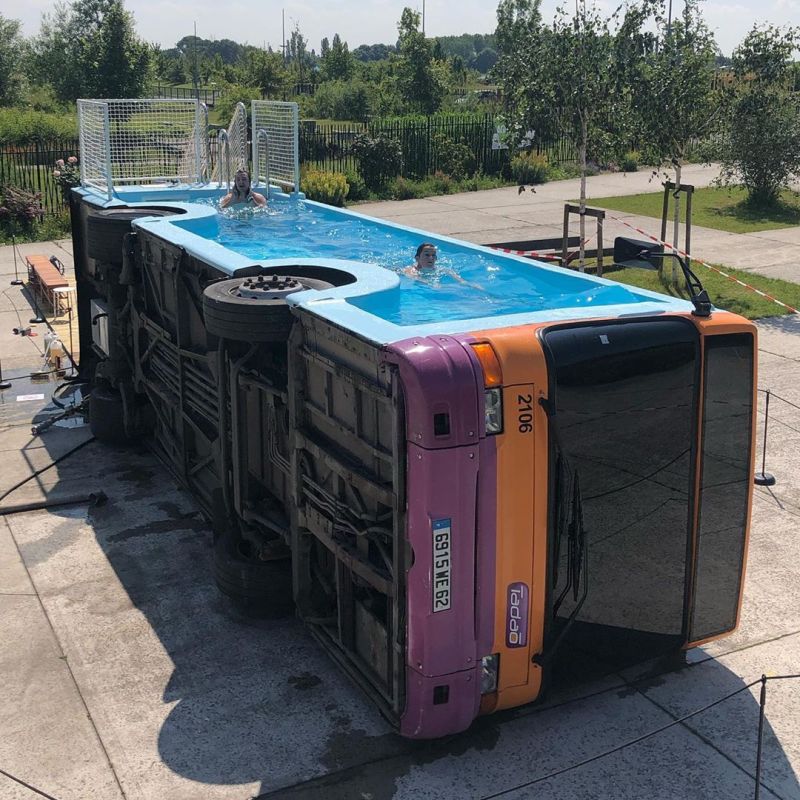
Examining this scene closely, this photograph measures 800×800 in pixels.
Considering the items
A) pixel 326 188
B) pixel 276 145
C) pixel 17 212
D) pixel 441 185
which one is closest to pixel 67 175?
pixel 17 212

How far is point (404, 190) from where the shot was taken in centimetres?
2814

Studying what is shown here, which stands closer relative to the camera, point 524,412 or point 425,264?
point 524,412

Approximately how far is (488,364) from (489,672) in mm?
1586

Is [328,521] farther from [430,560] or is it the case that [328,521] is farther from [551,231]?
[551,231]

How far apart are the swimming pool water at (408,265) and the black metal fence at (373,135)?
15301 millimetres

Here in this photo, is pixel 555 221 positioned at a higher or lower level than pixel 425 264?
lower

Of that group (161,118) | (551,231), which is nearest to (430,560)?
(161,118)

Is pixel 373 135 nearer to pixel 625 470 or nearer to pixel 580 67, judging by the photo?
pixel 580 67

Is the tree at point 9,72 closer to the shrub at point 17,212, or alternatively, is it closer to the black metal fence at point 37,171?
the black metal fence at point 37,171

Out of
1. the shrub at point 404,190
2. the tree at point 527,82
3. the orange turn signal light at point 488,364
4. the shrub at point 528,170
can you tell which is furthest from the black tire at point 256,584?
the shrub at point 528,170

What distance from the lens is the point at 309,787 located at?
4988 mm

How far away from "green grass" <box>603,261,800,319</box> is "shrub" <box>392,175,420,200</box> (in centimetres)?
1193

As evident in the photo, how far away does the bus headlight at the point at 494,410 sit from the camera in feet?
15.4

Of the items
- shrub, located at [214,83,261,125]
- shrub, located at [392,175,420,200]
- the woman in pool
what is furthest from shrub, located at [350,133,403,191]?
the woman in pool
